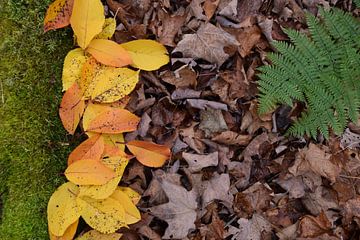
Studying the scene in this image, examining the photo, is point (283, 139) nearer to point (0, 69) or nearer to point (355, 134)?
point (355, 134)

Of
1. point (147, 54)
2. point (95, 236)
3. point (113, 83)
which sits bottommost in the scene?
point (95, 236)

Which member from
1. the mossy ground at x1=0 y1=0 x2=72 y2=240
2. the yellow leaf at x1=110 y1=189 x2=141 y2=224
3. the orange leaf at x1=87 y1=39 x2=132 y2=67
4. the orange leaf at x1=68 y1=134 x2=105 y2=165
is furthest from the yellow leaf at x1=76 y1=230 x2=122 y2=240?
the orange leaf at x1=87 y1=39 x2=132 y2=67

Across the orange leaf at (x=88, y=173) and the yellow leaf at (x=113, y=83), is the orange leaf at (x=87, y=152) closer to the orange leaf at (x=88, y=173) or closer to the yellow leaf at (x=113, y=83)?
the orange leaf at (x=88, y=173)

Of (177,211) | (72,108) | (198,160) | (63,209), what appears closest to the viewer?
(63,209)

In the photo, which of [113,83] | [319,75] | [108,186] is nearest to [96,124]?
[113,83]

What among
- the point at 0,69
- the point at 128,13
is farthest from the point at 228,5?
the point at 0,69

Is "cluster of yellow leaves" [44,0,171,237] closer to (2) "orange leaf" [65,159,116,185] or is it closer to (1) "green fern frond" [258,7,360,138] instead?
(2) "orange leaf" [65,159,116,185]

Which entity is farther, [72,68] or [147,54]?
[147,54]

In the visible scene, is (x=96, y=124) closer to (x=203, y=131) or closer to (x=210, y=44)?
(x=203, y=131)
